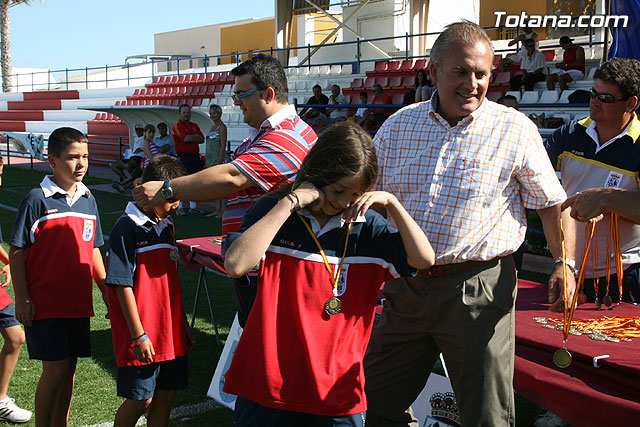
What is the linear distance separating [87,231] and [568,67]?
1205cm

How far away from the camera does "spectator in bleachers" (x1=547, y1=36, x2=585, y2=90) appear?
1294cm

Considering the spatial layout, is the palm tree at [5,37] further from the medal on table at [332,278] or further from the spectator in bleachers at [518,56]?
the medal on table at [332,278]

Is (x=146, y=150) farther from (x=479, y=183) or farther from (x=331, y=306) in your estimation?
(x=331, y=306)

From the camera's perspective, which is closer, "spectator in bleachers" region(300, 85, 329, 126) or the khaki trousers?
the khaki trousers

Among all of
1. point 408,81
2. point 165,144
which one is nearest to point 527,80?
point 408,81

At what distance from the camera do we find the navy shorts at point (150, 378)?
3.14 metres

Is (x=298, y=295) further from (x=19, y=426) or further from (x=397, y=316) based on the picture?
(x=19, y=426)

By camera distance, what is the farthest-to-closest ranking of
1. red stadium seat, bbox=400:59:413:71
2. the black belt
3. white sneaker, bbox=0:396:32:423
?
red stadium seat, bbox=400:59:413:71
white sneaker, bbox=0:396:32:423
the black belt

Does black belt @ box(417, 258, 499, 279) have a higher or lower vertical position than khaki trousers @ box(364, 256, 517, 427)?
higher

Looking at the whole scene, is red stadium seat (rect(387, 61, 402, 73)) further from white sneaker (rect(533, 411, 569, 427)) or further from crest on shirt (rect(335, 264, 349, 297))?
crest on shirt (rect(335, 264, 349, 297))

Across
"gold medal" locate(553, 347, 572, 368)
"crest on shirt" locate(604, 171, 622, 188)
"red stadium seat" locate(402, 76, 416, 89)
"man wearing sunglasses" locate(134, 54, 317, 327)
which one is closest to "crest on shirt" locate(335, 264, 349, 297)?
"man wearing sunglasses" locate(134, 54, 317, 327)

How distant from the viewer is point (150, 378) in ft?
10.5

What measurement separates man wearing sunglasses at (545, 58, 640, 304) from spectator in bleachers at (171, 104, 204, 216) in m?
9.30

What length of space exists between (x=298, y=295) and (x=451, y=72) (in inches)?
43.8
